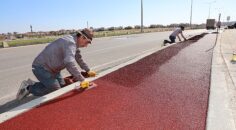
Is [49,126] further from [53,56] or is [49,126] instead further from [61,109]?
[53,56]

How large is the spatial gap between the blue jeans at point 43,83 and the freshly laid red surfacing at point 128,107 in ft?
1.61

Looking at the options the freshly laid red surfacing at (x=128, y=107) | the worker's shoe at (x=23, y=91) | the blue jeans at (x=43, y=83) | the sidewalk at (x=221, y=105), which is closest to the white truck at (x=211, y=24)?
the sidewalk at (x=221, y=105)

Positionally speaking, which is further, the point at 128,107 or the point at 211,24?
the point at 211,24

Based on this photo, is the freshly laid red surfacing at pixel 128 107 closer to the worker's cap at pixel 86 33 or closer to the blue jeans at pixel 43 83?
the blue jeans at pixel 43 83

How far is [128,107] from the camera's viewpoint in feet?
15.1

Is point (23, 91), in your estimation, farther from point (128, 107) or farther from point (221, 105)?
point (221, 105)

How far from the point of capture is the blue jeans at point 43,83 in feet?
17.5

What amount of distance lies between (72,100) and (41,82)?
3.02 ft

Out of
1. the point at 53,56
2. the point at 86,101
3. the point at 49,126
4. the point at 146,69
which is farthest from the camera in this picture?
the point at 146,69

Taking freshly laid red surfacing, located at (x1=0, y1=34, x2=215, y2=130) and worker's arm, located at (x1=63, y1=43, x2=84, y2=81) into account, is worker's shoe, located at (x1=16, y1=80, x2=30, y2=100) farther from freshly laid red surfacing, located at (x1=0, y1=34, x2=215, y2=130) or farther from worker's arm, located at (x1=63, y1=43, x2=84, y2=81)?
worker's arm, located at (x1=63, y1=43, x2=84, y2=81)

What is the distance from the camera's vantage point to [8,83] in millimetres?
7516

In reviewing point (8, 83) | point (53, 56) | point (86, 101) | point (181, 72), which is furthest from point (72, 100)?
point (181, 72)

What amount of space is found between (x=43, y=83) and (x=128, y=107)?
178 centimetres

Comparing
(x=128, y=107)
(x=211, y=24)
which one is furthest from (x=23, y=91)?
(x=211, y=24)
